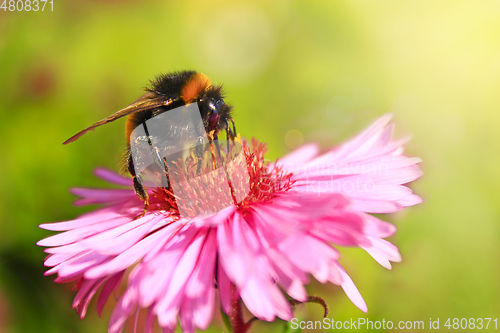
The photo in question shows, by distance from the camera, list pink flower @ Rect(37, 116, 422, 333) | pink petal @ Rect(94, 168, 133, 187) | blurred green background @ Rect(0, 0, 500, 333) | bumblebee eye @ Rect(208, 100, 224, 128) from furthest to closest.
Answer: blurred green background @ Rect(0, 0, 500, 333) → pink petal @ Rect(94, 168, 133, 187) → bumblebee eye @ Rect(208, 100, 224, 128) → pink flower @ Rect(37, 116, 422, 333)

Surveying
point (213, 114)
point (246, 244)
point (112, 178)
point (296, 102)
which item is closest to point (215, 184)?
point (213, 114)

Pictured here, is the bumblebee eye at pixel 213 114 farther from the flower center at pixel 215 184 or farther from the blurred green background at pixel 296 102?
the blurred green background at pixel 296 102

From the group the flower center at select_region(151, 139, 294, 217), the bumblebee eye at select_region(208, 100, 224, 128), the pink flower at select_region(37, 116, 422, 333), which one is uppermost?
the bumblebee eye at select_region(208, 100, 224, 128)

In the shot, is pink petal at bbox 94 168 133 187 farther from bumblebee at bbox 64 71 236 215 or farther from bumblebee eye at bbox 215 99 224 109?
bumblebee eye at bbox 215 99 224 109

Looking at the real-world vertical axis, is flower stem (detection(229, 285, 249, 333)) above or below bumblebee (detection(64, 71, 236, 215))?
below

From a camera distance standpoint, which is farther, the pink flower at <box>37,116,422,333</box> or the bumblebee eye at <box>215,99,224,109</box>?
the bumblebee eye at <box>215,99,224,109</box>

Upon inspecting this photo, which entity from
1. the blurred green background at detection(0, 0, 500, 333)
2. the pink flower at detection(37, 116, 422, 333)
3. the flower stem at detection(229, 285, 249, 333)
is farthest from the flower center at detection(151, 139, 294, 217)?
the blurred green background at detection(0, 0, 500, 333)
